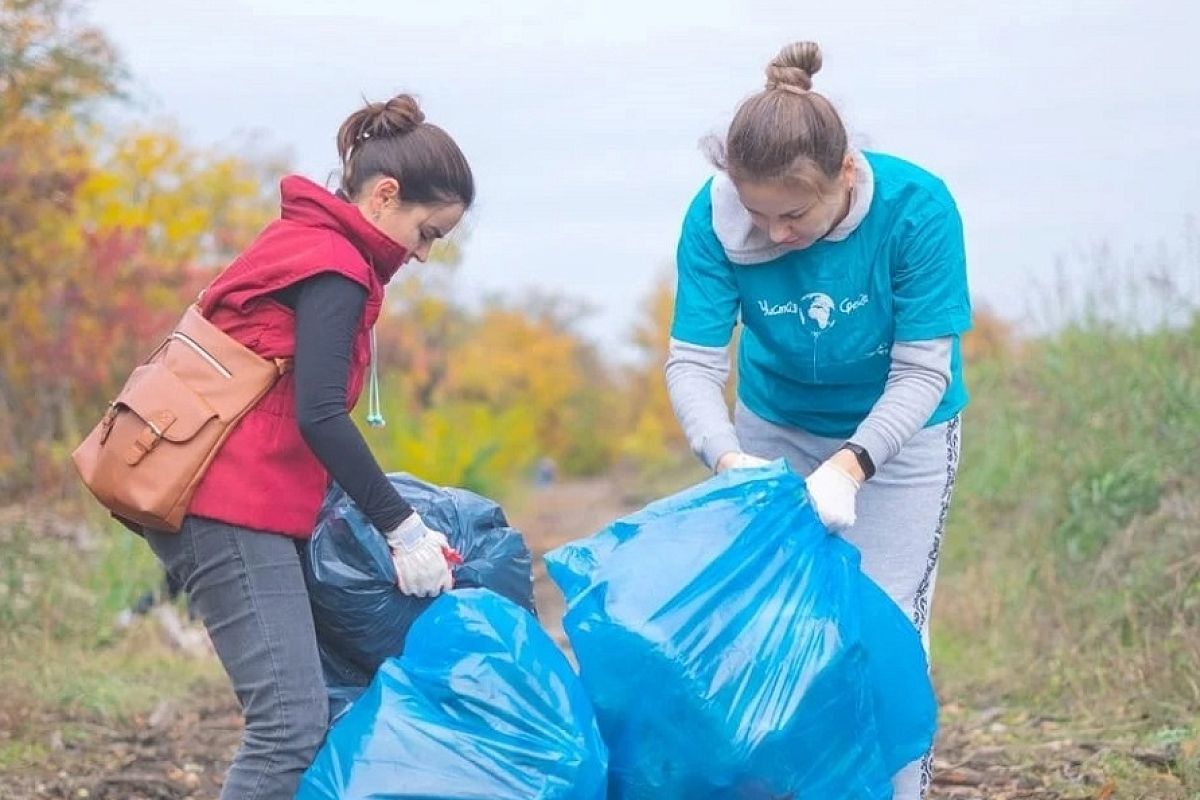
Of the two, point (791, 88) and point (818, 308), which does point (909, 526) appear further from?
point (791, 88)

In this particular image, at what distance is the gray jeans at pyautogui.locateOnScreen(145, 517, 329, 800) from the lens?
3.10 metres

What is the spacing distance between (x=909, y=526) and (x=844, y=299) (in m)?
0.50

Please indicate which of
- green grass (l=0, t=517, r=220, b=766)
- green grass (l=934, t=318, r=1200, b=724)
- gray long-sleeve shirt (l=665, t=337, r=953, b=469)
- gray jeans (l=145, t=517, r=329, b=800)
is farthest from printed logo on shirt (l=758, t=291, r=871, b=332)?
green grass (l=0, t=517, r=220, b=766)

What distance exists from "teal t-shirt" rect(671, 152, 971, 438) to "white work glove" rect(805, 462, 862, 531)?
13.5 inches

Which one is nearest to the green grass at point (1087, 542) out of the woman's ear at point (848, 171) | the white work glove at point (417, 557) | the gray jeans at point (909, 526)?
the gray jeans at point (909, 526)

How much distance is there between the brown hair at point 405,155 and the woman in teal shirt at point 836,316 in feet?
1.70

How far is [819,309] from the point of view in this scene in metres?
3.38

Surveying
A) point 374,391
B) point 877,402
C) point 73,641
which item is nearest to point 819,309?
point 877,402

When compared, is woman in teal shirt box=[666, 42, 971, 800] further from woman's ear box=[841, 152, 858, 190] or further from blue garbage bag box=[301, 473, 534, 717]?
blue garbage bag box=[301, 473, 534, 717]

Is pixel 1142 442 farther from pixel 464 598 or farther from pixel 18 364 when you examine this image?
pixel 18 364

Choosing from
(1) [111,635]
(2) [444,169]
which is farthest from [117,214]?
(2) [444,169]

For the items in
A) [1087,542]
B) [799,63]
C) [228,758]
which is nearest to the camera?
[799,63]

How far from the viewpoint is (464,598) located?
3.15m

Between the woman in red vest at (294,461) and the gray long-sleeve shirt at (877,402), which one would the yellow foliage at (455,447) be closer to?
the gray long-sleeve shirt at (877,402)
